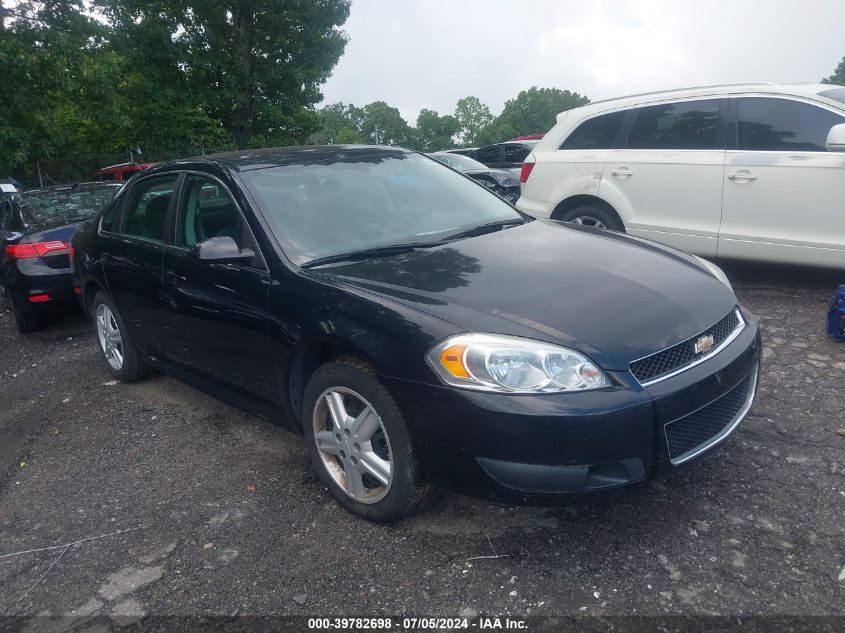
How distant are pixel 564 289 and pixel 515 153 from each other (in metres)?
12.7

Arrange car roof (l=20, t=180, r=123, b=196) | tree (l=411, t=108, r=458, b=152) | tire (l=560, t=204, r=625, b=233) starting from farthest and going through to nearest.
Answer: tree (l=411, t=108, r=458, b=152)
car roof (l=20, t=180, r=123, b=196)
tire (l=560, t=204, r=625, b=233)

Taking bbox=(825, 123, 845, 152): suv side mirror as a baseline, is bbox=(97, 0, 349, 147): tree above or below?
above

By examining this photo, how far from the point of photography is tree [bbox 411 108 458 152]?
339ft

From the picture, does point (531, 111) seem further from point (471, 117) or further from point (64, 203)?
point (64, 203)

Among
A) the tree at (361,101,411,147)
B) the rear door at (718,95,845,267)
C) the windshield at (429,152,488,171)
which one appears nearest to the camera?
the rear door at (718,95,845,267)

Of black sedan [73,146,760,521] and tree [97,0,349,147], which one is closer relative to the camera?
black sedan [73,146,760,521]

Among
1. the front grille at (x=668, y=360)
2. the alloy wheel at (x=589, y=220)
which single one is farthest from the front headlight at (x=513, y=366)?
the alloy wheel at (x=589, y=220)

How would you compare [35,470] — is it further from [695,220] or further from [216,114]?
[216,114]

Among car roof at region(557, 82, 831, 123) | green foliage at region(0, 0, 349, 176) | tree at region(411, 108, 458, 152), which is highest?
green foliage at region(0, 0, 349, 176)

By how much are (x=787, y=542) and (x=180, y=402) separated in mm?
3667

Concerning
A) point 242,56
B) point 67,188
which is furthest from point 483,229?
point 242,56

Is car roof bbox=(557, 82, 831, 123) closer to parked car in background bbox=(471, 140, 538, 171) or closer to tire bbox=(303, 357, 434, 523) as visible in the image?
tire bbox=(303, 357, 434, 523)

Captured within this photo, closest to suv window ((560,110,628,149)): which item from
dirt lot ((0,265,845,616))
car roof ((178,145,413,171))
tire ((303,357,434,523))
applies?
car roof ((178,145,413,171))

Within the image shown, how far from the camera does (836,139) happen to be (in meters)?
4.81
